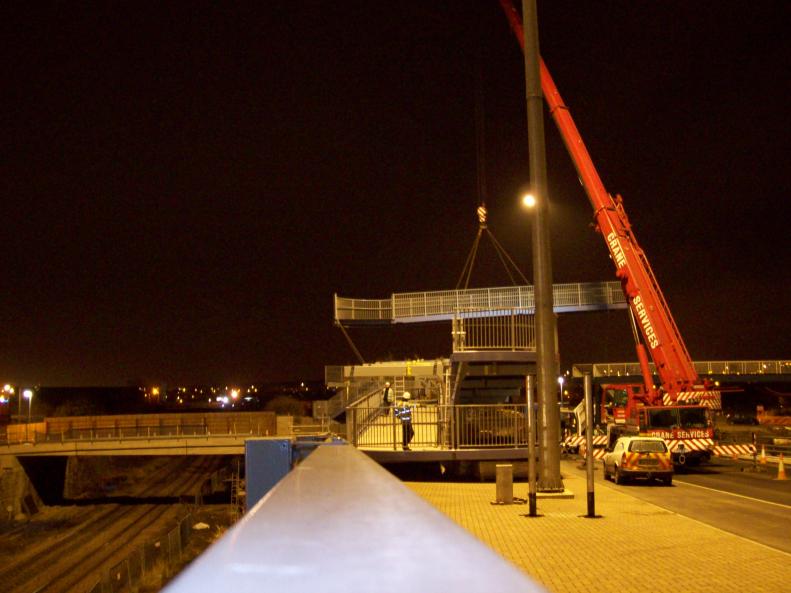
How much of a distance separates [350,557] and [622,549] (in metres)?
10.7

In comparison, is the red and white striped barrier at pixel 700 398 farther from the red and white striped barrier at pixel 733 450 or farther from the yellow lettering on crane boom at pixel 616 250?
the yellow lettering on crane boom at pixel 616 250

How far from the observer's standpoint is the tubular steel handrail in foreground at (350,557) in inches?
56.0

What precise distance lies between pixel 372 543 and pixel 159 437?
50406 mm

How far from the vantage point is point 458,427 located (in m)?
19.9

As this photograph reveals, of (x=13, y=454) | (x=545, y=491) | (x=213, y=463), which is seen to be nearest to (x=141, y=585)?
(x=545, y=491)

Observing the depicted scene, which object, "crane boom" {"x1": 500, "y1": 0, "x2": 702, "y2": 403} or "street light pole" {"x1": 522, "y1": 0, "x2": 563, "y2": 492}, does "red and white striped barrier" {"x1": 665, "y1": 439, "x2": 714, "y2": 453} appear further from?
"street light pole" {"x1": 522, "y1": 0, "x2": 563, "y2": 492}

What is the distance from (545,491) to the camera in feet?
54.7

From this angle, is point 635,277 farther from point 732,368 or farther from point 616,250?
point 732,368

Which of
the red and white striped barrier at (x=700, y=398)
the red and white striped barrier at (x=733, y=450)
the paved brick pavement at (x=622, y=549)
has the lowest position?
the paved brick pavement at (x=622, y=549)

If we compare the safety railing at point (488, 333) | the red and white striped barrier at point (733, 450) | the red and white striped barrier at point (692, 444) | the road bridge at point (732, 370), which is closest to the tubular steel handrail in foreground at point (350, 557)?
the safety railing at point (488, 333)

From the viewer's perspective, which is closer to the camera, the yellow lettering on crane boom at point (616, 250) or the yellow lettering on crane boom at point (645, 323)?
the yellow lettering on crane boom at point (645, 323)

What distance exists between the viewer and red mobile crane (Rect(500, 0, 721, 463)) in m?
25.9

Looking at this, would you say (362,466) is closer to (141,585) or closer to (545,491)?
(545,491)

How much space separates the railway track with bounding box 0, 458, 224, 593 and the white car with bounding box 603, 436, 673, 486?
1928 cm
